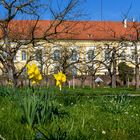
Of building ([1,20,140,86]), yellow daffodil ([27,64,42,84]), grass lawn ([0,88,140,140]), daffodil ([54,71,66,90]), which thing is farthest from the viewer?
building ([1,20,140,86])

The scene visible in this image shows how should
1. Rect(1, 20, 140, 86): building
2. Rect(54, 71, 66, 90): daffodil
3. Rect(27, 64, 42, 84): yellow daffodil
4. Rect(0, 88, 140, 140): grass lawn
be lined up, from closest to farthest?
Rect(0, 88, 140, 140): grass lawn → Rect(27, 64, 42, 84): yellow daffodil → Rect(54, 71, 66, 90): daffodil → Rect(1, 20, 140, 86): building

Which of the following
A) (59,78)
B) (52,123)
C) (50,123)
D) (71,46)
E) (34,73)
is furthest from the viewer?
(71,46)

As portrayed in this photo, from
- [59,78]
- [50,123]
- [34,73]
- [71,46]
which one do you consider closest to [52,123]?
[50,123]

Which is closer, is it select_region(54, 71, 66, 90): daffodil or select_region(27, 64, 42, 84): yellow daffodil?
select_region(27, 64, 42, 84): yellow daffodil

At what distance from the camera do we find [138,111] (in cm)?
915

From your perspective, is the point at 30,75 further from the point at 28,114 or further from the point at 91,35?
the point at 91,35

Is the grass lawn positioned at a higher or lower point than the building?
lower

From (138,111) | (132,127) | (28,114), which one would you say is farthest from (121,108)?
(28,114)

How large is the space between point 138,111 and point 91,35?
304ft

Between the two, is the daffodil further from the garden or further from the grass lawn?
the grass lawn

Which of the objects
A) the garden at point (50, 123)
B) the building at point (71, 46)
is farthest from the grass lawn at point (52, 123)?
the building at point (71, 46)

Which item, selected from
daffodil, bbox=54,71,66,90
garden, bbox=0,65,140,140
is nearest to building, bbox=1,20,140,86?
daffodil, bbox=54,71,66,90

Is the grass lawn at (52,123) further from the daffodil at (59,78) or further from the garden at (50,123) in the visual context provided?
the daffodil at (59,78)

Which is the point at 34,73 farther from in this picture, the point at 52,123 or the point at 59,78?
the point at 52,123
